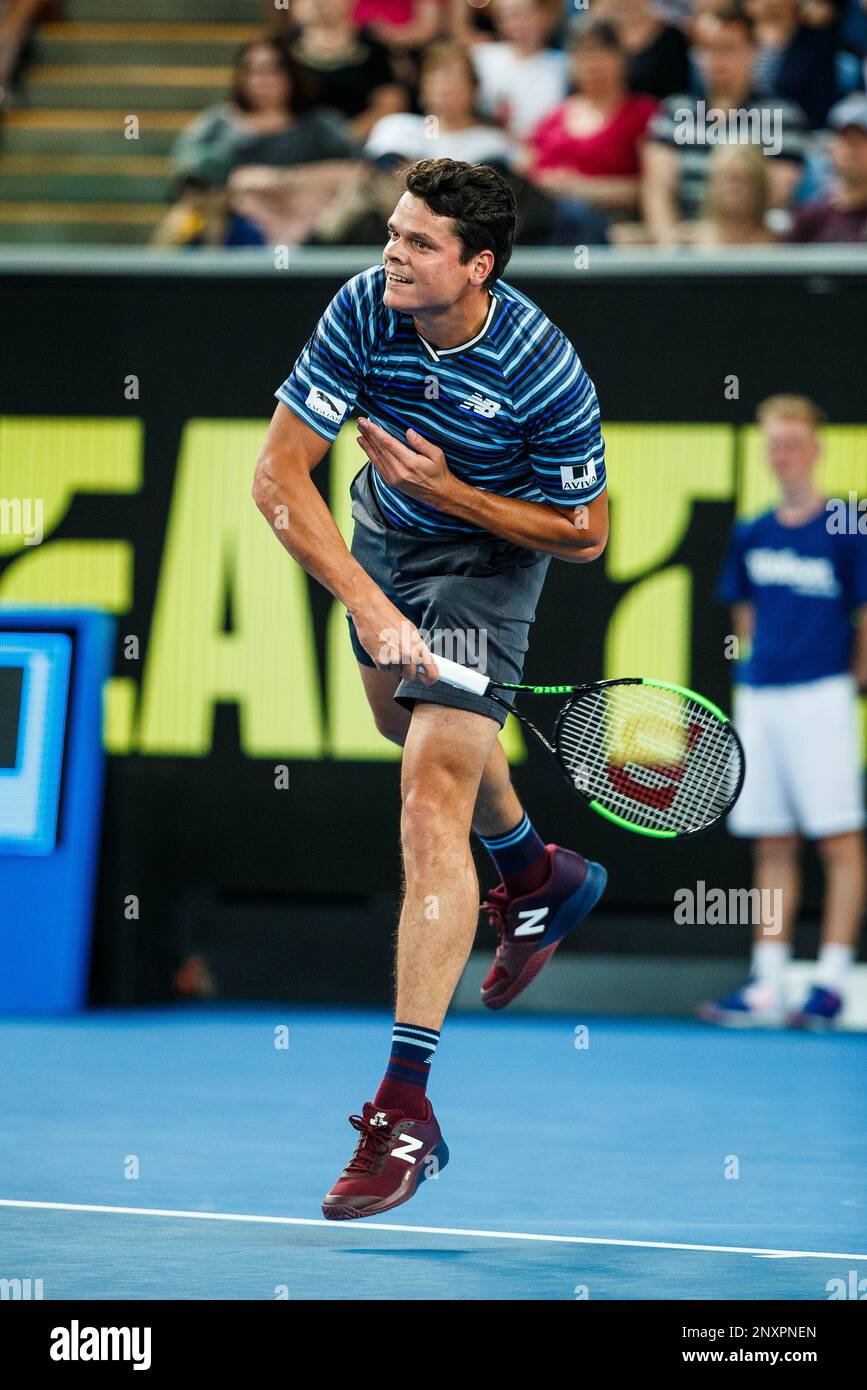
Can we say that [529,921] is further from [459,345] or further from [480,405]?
[459,345]

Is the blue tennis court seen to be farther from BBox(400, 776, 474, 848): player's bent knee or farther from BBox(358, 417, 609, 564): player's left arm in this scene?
BBox(358, 417, 609, 564): player's left arm

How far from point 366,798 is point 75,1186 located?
396cm

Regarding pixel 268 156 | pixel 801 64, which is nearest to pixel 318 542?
pixel 268 156

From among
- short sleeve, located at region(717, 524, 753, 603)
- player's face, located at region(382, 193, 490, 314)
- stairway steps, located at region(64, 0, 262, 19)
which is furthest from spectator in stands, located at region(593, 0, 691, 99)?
player's face, located at region(382, 193, 490, 314)

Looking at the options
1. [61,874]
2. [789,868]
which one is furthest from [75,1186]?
[789,868]

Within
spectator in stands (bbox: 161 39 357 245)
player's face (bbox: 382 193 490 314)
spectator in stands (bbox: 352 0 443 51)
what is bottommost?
player's face (bbox: 382 193 490 314)

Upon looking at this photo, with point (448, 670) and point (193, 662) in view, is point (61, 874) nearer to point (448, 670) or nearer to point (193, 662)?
point (193, 662)

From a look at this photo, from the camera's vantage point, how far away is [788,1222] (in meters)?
5.77

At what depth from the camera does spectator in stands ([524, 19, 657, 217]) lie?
11273 mm

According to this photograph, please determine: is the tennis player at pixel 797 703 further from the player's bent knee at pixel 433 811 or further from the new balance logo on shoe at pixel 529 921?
the player's bent knee at pixel 433 811

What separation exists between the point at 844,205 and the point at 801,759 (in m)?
2.66

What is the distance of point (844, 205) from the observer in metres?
10.3

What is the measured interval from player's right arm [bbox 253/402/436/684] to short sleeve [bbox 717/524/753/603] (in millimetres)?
4538

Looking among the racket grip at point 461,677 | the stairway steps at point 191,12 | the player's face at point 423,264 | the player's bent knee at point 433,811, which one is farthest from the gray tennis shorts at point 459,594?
the stairway steps at point 191,12
